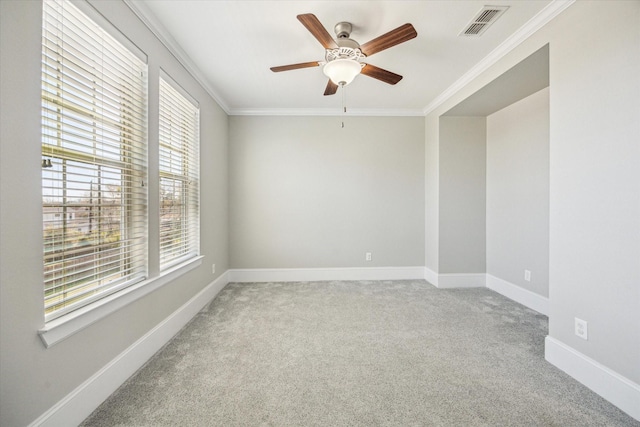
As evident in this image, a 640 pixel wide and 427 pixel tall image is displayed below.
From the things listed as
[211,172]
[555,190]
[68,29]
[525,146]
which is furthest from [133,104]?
[525,146]

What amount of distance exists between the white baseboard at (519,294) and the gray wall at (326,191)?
3.45ft

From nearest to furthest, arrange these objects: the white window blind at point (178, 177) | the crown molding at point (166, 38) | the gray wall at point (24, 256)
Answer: the gray wall at point (24, 256) → the crown molding at point (166, 38) → the white window blind at point (178, 177)

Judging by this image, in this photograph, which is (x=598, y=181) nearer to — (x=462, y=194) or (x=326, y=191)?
(x=462, y=194)

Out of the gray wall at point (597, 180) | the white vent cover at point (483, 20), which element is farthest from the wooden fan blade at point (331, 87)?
the gray wall at point (597, 180)

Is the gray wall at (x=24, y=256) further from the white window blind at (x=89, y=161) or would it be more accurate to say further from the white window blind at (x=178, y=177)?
the white window blind at (x=178, y=177)

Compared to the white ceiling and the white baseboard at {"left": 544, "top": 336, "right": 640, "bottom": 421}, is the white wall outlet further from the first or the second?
the white ceiling

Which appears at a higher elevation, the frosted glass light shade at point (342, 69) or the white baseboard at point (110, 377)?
the frosted glass light shade at point (342, 69)

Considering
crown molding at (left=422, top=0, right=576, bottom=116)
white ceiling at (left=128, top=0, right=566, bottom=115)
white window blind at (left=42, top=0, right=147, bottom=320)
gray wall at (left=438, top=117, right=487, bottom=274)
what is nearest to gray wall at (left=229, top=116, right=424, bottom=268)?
gray wall at (left=438, top=117, right=487, bottom=274)

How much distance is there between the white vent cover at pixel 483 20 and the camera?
195 cm

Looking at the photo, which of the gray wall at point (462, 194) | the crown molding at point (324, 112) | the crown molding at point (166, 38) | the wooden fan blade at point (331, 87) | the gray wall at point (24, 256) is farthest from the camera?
the crown molding at point (324, 112)

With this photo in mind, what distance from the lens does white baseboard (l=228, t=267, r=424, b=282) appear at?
4.07m

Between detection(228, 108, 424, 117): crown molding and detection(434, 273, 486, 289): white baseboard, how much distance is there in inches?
101

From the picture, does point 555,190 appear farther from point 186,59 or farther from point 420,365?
point 186,59

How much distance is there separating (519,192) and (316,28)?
3.12 m
